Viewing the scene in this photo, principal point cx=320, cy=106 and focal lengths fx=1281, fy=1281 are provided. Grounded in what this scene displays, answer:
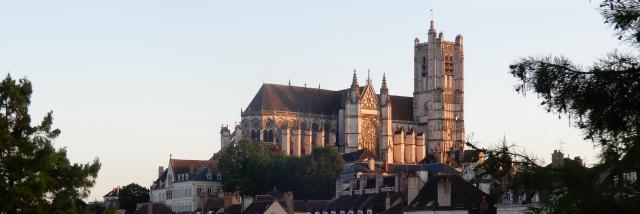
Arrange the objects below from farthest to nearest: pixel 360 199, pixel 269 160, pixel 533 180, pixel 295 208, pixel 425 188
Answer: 1. pixel 269 160
2. pixel 295 208
3. pixel 360 199
4. pixel 425 188
5. pixel 533 180

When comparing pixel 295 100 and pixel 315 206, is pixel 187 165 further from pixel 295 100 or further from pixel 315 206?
pixel 315 206

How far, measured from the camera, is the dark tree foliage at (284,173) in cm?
14462

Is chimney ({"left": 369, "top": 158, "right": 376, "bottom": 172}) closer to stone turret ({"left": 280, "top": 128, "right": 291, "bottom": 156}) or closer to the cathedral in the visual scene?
the cathedral

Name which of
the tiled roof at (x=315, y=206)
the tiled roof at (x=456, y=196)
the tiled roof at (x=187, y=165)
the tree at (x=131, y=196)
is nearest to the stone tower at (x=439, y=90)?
the tiled roof at (x=187, y=165)

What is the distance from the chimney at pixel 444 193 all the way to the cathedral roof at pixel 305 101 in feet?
388

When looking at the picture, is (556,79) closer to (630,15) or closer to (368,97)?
(630,15)

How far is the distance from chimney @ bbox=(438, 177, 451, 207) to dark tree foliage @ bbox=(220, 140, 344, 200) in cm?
7225

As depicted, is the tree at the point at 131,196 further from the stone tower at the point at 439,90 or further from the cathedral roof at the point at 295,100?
the stone tower at the point at 439,90

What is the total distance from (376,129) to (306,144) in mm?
10930

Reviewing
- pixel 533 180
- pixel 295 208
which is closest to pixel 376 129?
pixel 295 208

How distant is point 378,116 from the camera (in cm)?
18712

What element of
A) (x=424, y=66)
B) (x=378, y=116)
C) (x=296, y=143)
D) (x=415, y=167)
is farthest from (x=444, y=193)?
(x=424, y=66)

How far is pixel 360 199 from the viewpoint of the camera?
9344 cm

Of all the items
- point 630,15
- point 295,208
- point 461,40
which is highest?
point 461,40
